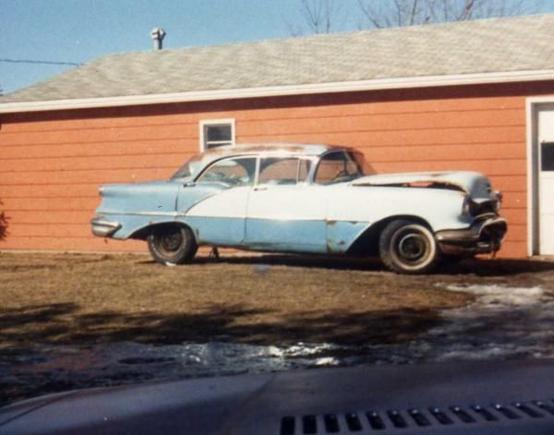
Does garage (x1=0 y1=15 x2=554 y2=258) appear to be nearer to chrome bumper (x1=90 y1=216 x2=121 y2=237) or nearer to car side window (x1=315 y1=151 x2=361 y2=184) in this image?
car side window (x1=315 y1=151 x2=361 y2=184)

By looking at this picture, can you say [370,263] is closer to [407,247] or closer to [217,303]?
[407,247]

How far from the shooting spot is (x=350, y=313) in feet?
32.3

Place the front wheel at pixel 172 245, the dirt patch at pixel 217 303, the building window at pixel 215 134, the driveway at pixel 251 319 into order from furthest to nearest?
the building window at pixel 215 134, the front wheel at pixel 172 245, the dirt patch at pixel 217 303, the driveway at pixel 251 319

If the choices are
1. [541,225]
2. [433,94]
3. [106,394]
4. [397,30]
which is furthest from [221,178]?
[106,394]

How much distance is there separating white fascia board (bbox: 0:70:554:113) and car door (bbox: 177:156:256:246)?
2498mm

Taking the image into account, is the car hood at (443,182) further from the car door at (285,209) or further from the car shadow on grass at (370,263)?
the car shadow on grass at (370,263)

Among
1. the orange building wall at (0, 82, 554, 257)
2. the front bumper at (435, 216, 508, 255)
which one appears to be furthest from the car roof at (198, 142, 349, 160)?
the orange building wall at (0, 82, 554, 257)

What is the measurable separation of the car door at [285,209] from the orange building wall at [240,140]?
253cm

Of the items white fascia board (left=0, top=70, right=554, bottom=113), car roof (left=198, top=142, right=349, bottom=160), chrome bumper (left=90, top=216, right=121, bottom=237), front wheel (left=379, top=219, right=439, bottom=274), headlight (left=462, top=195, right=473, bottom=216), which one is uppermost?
white fascia board (left=0, top=70, right=554, bottom=113)

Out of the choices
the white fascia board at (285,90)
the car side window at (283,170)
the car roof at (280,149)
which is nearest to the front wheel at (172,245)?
the car roof at (280,149)

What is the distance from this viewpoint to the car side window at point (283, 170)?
13.0 metres

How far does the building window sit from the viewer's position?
53.9 ft

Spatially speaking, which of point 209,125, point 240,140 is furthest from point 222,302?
point 209,125

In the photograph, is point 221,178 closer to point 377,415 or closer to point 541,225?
point 541,225
